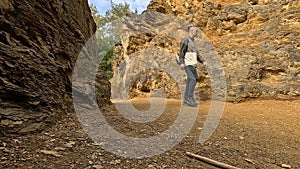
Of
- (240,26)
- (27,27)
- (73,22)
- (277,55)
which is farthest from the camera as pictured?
(240,26)

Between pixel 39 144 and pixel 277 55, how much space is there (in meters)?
7.36

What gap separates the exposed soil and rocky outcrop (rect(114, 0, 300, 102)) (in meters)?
3.16

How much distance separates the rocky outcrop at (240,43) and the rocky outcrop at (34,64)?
5.41m

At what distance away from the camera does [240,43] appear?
8562 mm

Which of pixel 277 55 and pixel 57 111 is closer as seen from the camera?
pixel 57 111

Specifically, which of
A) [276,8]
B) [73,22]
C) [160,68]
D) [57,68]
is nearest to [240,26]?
[276,8]

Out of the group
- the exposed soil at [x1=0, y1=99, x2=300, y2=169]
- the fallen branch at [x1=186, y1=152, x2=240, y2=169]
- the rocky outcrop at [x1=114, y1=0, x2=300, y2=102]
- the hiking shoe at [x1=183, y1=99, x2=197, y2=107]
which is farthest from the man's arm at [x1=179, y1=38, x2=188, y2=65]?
the fallen branch at [x1=186, y1=152, x2=240, y2=169]

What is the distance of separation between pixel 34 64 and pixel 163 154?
5.63 feet

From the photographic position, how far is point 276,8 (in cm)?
853

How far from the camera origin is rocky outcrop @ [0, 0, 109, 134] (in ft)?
7.32

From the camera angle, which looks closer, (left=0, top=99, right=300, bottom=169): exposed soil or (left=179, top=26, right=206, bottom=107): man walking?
(left=0, top=99, right=300, bottom=169): exposed soil

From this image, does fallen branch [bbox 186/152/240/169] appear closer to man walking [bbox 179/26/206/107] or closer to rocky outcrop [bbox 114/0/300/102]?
man walking [bbox 179/26/206/107]

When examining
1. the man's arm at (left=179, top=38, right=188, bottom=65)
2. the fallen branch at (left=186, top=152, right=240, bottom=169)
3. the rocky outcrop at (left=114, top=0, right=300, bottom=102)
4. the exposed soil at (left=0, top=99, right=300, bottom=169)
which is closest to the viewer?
the exposed soil at (left=0, top=99, right=300, bottom=169)

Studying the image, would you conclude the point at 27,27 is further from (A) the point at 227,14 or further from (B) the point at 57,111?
(A) the point at 227,14
